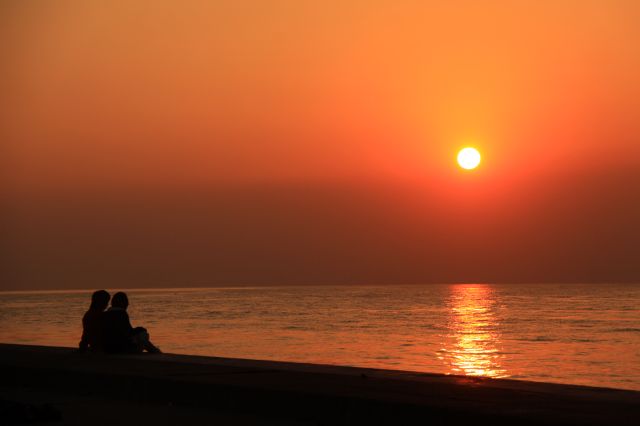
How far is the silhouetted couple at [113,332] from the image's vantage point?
47.0 ft

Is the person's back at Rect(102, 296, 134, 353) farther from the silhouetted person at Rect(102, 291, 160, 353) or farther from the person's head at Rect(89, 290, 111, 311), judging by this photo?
the person's head at Rect(89, 290, 111, 311)

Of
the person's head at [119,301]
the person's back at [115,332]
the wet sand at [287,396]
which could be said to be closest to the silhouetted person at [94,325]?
the person's back at [115,332]

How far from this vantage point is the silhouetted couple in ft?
47.0

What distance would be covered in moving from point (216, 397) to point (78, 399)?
6.05 ft

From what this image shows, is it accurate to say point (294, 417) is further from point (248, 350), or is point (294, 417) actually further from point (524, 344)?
point (524, 344)

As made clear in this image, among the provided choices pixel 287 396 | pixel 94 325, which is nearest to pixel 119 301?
pixel 94 325

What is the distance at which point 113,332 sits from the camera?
563 inches

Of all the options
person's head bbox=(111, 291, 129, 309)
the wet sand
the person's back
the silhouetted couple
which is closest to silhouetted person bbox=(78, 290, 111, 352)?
the silhouetted couple

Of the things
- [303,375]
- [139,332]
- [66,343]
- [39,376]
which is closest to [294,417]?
[303,375]

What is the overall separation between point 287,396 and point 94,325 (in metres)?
6.14

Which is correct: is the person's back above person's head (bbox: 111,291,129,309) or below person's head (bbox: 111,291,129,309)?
below

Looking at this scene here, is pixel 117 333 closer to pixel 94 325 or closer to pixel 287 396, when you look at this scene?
pixel 94 325

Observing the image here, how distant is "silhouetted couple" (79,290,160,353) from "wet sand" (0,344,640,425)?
160cm

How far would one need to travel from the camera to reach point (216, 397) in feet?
32.2
